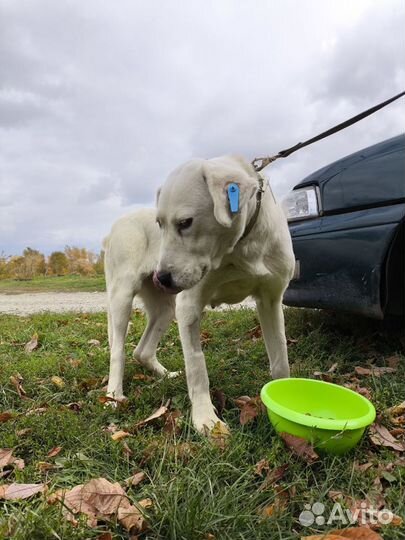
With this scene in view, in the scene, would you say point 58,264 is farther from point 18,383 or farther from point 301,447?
point 301,447

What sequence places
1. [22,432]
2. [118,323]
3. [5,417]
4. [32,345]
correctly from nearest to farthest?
[22,432] → [5,417] → [118,323] → [32,345]

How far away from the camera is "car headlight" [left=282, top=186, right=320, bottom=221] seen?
355 cm

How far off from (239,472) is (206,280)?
108 centimetres

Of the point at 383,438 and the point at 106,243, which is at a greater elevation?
the point at 106,243

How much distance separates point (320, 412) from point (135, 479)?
46.7 inches

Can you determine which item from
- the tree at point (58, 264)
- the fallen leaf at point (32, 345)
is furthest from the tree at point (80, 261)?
the fallen leaf at point (32, 345)

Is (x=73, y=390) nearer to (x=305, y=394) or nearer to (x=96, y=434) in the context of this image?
(x=96, y=434)

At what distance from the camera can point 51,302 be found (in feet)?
31.2

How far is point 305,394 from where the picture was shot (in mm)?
2688

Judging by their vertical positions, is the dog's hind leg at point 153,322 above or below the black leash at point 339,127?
below

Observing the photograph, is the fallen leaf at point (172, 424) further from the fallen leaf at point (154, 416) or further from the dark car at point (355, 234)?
the dark car at point (355, 234)

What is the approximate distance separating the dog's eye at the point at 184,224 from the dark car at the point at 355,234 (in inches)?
54.5

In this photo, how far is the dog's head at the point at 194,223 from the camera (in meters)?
2.33

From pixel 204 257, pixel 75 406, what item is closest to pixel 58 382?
pixel 75 406
